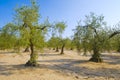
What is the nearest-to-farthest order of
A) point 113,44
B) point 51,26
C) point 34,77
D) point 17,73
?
1. point 34,77
2. point 17,73
3. point 51,26
4. point 113,44

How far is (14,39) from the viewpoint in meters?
30.2

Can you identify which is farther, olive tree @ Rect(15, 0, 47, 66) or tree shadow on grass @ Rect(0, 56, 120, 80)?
olive tree @ Rect(15, 0, 47, 66)

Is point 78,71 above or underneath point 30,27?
underneath

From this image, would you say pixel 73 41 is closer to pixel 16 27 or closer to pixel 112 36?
pixel 112 36

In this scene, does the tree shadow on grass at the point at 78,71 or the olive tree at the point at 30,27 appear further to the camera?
the olive tree at the point at 30,27

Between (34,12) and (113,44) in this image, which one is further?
(113,44)

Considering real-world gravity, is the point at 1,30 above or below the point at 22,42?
above

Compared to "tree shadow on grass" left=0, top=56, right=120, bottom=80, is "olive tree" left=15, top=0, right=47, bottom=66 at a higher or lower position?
higher

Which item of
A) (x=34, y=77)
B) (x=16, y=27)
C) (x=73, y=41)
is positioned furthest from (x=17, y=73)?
(x=73, y=41)

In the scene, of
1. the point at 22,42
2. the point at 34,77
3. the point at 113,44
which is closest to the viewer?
the point at 34,77

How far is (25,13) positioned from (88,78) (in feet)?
45.9

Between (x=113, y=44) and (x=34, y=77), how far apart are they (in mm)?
21176

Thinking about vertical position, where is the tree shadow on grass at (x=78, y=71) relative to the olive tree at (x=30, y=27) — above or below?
below

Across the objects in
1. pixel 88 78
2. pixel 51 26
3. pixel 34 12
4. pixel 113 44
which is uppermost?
pixel 34 12
